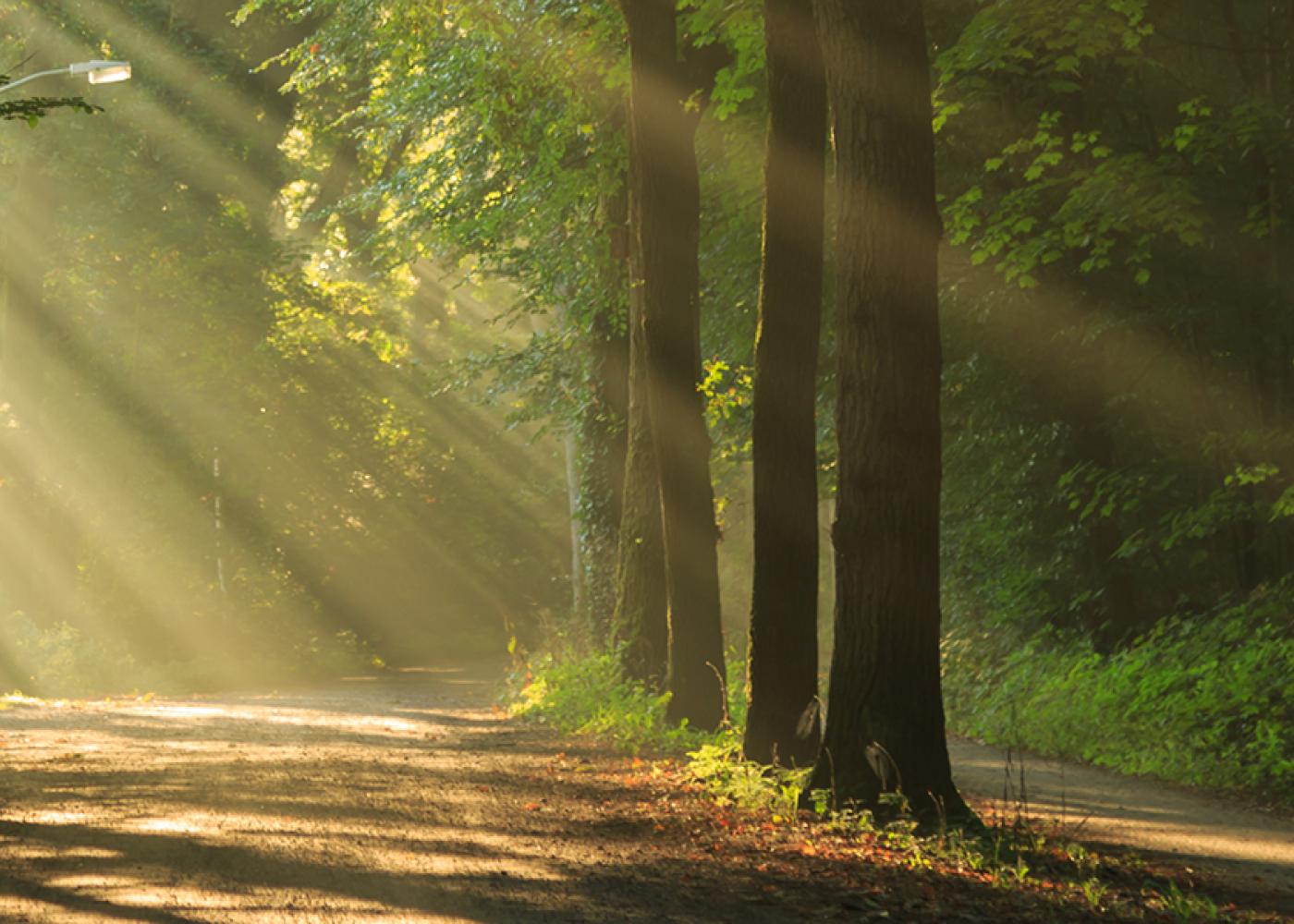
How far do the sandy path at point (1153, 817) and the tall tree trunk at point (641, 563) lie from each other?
11.5 feet

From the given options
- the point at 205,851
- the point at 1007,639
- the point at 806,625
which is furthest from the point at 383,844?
the point at 1007,639

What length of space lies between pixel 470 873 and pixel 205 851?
1.52 metres

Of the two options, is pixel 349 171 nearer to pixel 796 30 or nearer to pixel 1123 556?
pixel 1123 556

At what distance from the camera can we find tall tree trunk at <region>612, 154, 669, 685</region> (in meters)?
16.9

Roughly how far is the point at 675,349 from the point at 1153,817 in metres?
6.07

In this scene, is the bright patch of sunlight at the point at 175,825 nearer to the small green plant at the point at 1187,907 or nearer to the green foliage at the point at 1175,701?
the small green plant at the point at 1187,907

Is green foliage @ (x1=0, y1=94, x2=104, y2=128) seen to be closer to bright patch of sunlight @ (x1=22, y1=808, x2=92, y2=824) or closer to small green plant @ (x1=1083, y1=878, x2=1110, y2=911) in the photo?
bright patch of sunlight @ (x1=22, y1=808, x2=92, y2=824)

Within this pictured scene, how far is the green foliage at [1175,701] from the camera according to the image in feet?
46.0

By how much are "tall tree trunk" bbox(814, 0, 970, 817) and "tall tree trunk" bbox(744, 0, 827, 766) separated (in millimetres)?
2184

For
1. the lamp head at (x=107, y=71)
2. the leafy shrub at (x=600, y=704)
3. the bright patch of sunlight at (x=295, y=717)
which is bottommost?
the bright patch of sunlight at (x=295, y=717)

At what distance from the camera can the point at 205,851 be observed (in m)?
8.37

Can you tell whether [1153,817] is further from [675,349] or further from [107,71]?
[107,71]

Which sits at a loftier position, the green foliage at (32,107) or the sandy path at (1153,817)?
the green foliage at (32,107)

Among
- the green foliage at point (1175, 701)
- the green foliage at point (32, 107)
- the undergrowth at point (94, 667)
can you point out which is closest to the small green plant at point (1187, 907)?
the green foliage at point (1175, 701)
